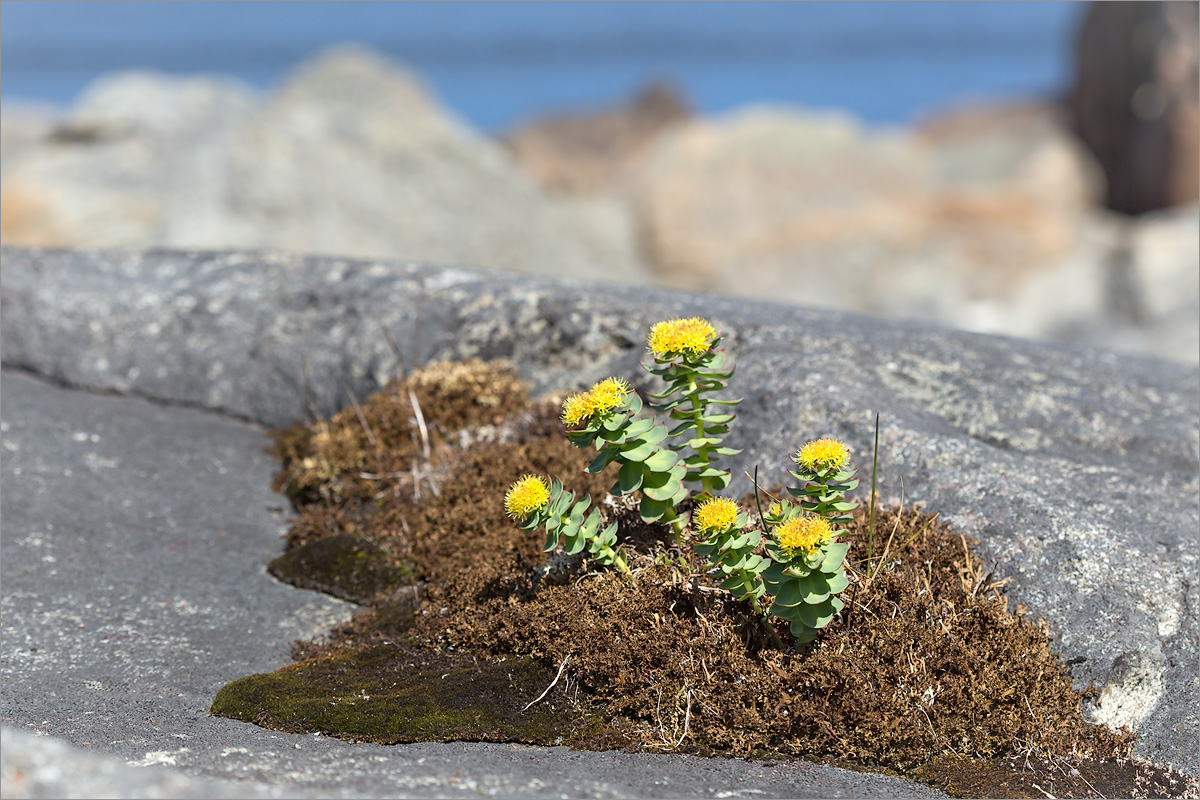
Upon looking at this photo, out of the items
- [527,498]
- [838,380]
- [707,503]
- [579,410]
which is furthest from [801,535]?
[838,380]

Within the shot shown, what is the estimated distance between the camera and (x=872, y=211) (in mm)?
20891

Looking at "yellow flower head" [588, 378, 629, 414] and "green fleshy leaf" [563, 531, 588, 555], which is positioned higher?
"yellow flower head" [588, 378, 629, 414]

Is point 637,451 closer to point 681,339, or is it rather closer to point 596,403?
point 596,403

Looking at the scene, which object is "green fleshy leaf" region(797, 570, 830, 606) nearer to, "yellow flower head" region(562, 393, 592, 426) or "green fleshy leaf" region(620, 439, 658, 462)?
"green fleshy leaf" region(620, 439, 658, 462)

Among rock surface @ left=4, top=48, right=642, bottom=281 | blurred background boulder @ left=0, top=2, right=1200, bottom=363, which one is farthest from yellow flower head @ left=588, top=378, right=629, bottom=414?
rock surface @ left=4, top=48, right=642, bottom=281

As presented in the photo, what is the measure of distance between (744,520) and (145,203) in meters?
14.2

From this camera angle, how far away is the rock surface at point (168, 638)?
127 inches

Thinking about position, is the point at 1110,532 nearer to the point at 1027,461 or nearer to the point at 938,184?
the point at 1027,461

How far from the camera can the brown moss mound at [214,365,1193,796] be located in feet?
12.0

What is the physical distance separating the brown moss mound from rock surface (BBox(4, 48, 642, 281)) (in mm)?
8813

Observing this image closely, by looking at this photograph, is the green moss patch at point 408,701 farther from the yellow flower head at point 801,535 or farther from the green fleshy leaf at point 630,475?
the yellow flower head at point 801,535

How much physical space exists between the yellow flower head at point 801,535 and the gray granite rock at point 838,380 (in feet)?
3.63

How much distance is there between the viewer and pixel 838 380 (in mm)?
5090

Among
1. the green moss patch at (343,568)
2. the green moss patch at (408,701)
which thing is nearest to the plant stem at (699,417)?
the green moss patch at (408,701)
